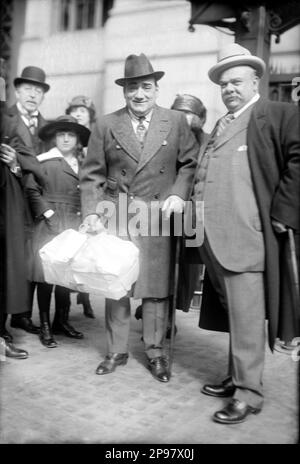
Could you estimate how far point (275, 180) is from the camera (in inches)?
108

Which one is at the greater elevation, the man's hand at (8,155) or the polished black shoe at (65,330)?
the man's hand at (8,155)

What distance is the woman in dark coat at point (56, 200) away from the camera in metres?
4.03

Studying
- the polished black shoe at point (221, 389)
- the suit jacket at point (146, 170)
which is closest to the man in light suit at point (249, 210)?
the polished black shoe at point (221, 389)

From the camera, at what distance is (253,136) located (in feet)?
9.05

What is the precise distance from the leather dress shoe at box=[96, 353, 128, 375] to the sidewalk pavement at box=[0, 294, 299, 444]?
0.15ft

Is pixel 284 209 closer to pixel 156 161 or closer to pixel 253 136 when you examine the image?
pixel 253 136

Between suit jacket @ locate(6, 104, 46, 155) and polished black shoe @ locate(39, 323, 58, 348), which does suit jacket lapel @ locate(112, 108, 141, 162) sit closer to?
suit jacket @ locate(6, 104, 46, 155)

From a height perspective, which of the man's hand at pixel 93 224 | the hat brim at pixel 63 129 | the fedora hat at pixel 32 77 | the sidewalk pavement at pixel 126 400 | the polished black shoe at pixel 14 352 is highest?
the fedora hat at pixel 32 77

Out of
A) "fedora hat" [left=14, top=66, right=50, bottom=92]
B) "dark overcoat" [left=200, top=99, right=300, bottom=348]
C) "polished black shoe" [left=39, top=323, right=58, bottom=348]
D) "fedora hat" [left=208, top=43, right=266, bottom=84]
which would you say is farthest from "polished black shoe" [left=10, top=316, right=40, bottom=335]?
"fedora hat" [left=208, top=43, right=266, bottom=84]

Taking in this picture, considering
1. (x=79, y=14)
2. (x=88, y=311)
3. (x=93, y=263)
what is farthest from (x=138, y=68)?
(x=79, y=14)

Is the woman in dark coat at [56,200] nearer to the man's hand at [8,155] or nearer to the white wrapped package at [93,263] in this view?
the man's hand at [8,155]

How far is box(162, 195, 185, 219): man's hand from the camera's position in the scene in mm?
3189

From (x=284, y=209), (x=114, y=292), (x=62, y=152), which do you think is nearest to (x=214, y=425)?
(x=114, y=292)

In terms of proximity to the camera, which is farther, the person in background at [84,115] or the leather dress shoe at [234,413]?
the person in background at [84,115]
